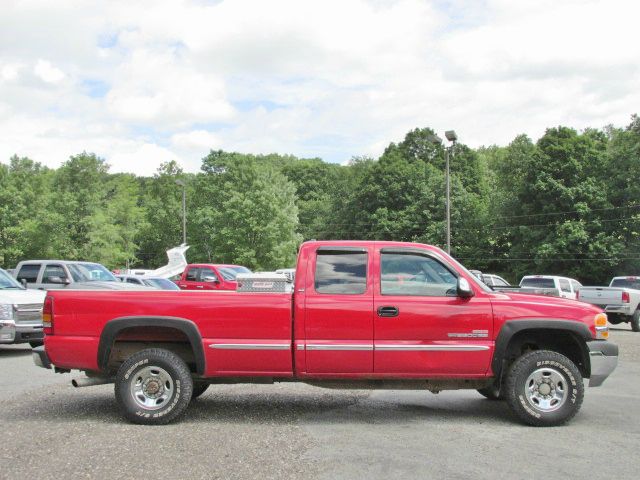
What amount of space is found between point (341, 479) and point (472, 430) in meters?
2.21

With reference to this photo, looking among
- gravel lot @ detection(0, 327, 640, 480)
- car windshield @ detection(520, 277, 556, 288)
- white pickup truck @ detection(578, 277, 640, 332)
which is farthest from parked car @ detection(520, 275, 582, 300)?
gravel lot @ detection(0, 327, 640, 480)

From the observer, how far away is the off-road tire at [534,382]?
7.23 m

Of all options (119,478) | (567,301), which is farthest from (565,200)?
(119,478)

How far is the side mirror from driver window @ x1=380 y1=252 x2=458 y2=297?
16 centimetres

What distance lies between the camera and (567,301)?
749 centimetres

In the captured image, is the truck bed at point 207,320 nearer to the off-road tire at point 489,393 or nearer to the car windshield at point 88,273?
the off-road tire at point 489,393

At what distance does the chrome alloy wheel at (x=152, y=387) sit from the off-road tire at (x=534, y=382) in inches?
139

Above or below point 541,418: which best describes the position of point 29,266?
above

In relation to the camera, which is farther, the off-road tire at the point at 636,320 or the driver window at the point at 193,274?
the driver window at the point at 193,274

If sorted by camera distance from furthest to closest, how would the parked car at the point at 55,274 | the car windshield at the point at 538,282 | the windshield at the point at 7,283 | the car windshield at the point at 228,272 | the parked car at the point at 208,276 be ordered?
the car windshield at the point at 228,272
the parked car at the point at 208,276
the car windshield at the point at 538,282
the parked car at the point at 55,274
the windshield at the point at 7,283

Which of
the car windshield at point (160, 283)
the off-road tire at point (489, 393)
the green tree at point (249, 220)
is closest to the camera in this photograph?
the off-road tire at point (489, 393)

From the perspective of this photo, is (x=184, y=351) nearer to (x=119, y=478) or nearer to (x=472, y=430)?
(x=119, y=478)

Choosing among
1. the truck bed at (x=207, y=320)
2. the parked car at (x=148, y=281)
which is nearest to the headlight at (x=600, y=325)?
the truck bed at (x=207, y=320)

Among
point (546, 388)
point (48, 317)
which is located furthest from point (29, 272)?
point (546, 388)
